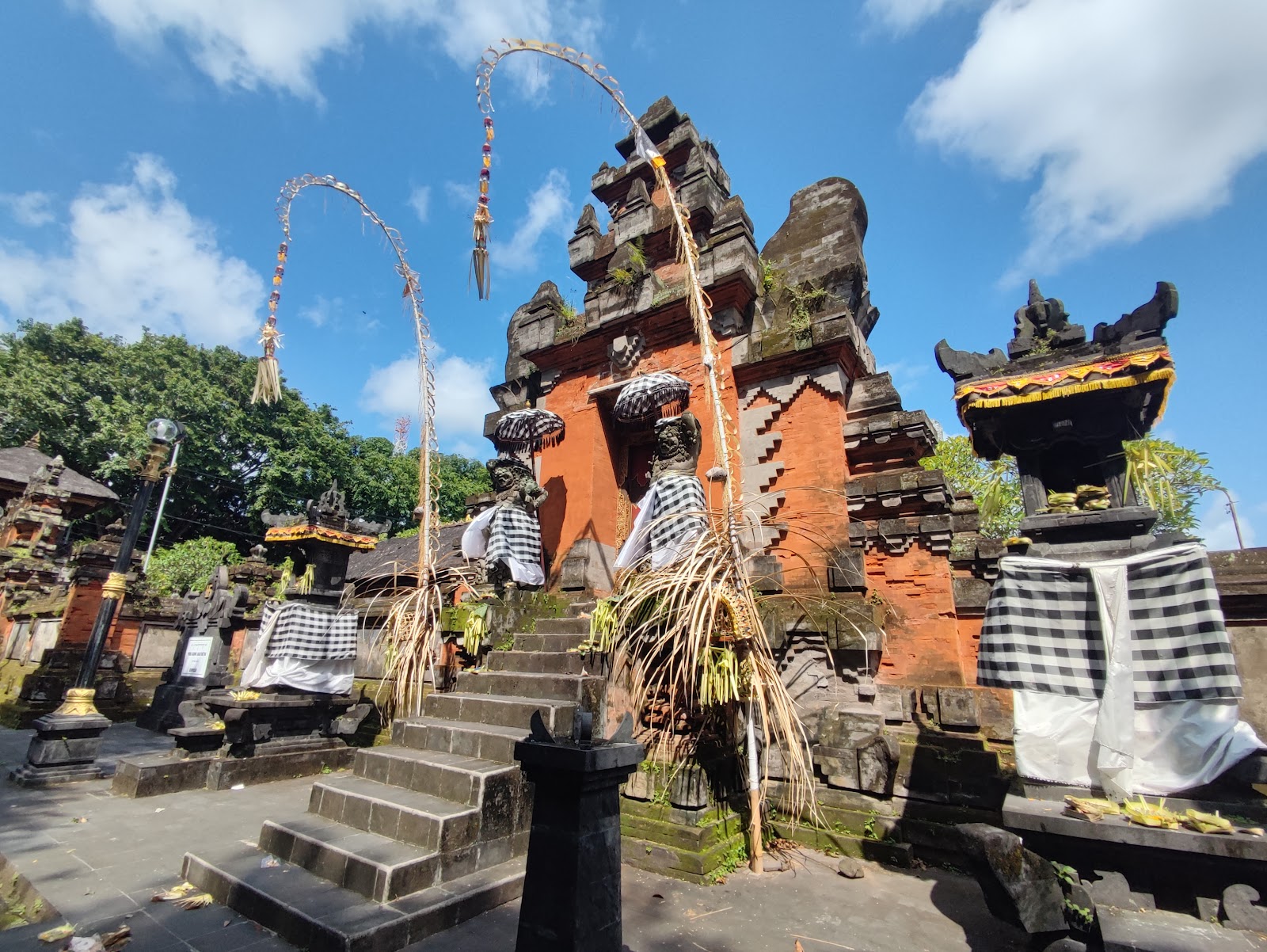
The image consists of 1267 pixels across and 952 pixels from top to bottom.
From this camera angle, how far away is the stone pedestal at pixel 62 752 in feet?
21.1

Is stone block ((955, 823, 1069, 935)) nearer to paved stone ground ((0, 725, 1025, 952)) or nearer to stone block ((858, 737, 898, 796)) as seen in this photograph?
paved stone ground ((0, 725, 1025, 952))

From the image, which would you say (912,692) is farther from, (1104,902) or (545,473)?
(545,473)

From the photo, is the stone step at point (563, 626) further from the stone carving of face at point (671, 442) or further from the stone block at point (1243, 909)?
the stone block at point (1243, 909)

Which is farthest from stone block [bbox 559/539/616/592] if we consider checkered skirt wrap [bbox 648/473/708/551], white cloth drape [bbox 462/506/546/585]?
checkered skirt wrap [bbox 648/473/708/551]

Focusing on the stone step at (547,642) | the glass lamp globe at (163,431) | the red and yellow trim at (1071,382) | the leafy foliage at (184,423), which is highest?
the leafy foliage at (184,423)

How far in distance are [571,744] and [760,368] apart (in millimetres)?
5436

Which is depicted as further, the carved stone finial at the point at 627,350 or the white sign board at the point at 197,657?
the white sign board at the point at 197,657

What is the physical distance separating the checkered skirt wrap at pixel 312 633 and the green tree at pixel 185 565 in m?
16.7

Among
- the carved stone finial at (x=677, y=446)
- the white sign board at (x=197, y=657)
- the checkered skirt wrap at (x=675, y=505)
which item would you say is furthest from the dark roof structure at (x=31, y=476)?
the checkered skirt wrap at (x=675, y=505)

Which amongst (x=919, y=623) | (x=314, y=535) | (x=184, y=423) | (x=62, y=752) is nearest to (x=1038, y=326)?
(x=919, y=623)

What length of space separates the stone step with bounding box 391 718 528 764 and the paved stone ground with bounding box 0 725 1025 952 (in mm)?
1081

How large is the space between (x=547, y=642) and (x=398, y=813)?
216 cm

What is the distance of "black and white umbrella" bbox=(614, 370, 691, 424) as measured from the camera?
6.75 m

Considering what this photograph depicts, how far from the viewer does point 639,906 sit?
11.6 ft
